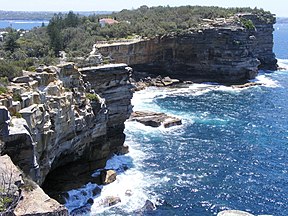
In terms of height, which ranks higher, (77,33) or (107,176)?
(77,33)

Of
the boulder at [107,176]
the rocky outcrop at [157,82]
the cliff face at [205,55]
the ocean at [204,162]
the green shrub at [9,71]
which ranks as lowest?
the ocean at [204,162]

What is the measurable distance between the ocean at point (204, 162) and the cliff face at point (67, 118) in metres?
3.55

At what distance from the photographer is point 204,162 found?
50875 mm

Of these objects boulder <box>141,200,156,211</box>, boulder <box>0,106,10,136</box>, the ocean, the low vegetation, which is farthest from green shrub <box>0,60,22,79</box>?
boulder <box>141,200,156,211</box>

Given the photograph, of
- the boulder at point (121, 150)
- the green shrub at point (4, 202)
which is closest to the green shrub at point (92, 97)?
the boulder at point (121, 150)

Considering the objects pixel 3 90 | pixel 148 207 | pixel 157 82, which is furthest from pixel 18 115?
pixel 157 82

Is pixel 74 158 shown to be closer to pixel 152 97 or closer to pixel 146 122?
pixel 146 122

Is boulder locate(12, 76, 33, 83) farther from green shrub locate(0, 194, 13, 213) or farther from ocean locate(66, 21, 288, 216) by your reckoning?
green shrub locate(0, 194, 13, 213)

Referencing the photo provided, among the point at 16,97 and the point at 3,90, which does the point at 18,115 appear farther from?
the point at 3,90

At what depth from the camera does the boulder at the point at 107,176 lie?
1759 inches

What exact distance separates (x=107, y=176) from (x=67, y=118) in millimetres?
8168

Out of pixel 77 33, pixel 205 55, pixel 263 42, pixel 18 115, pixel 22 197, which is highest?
pixel 77 33

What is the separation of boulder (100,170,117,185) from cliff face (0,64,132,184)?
96.3 inches

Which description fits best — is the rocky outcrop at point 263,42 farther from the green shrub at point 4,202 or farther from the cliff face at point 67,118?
the green shrub at point 4,202
